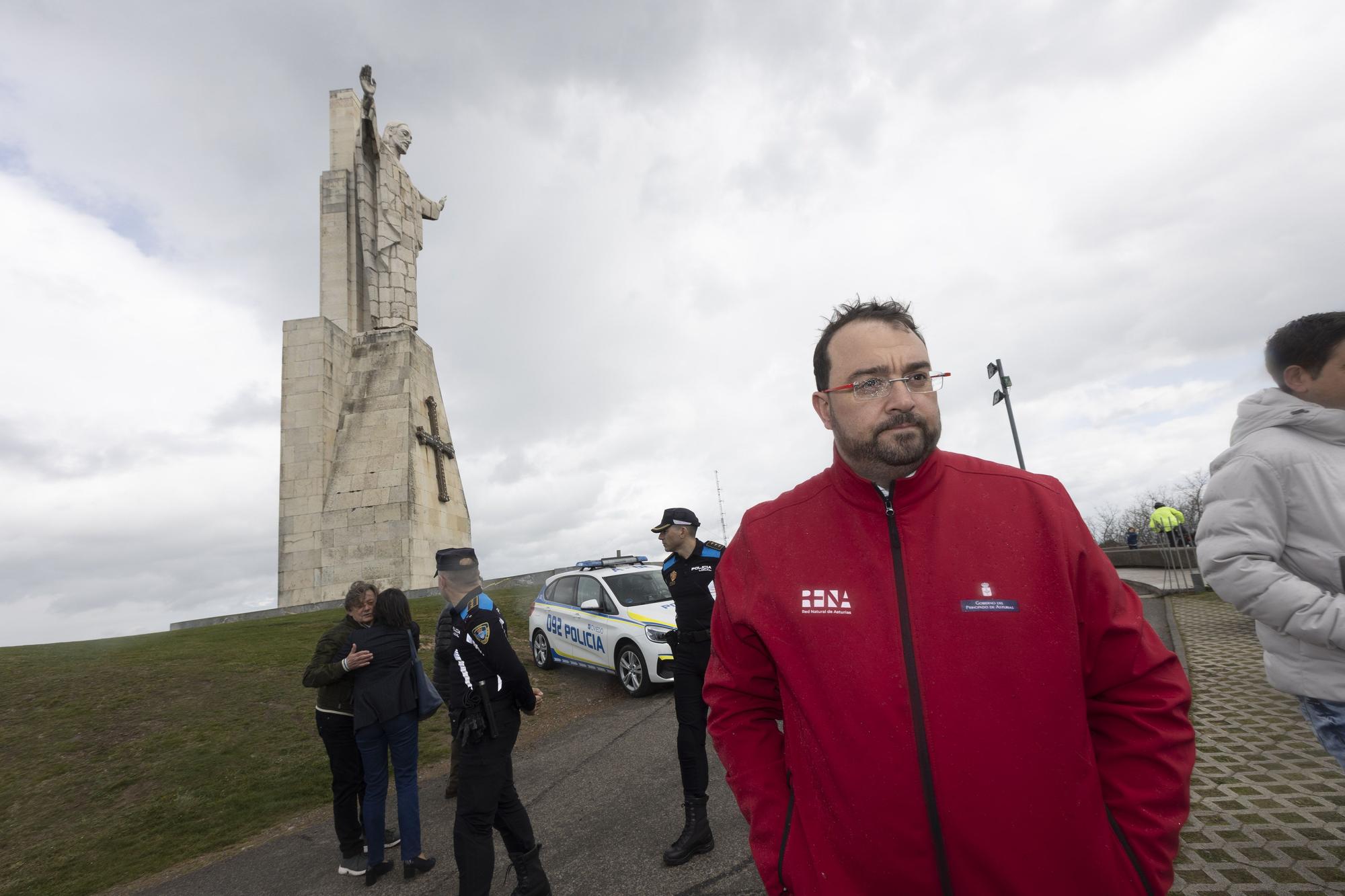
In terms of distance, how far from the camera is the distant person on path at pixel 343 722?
4.70 metres

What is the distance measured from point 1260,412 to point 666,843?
3.87 m

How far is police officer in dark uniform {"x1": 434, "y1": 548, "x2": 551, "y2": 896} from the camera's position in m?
3.58

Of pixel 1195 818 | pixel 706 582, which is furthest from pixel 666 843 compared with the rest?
pixel 1195 818

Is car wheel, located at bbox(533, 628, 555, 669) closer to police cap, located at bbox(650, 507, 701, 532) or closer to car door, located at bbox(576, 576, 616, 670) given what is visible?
car door, located at bbox(576, 576, 616, 670)

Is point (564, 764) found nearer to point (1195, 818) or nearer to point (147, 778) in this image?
point (147, 778)

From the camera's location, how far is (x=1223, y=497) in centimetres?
230

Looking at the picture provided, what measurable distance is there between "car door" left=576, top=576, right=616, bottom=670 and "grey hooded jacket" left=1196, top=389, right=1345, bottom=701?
7.76m

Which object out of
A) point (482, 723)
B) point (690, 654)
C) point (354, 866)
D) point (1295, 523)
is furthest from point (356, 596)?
point (1295, 523)

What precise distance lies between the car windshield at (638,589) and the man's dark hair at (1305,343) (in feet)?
25.0

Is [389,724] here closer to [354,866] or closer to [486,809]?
[354,866]

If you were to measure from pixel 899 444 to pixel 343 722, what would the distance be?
15.0 feet

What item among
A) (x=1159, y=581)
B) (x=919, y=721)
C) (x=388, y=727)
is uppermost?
(x=919, y=721)

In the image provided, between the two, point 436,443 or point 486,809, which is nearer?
point 486,809

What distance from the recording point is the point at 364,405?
1938 centimetres
